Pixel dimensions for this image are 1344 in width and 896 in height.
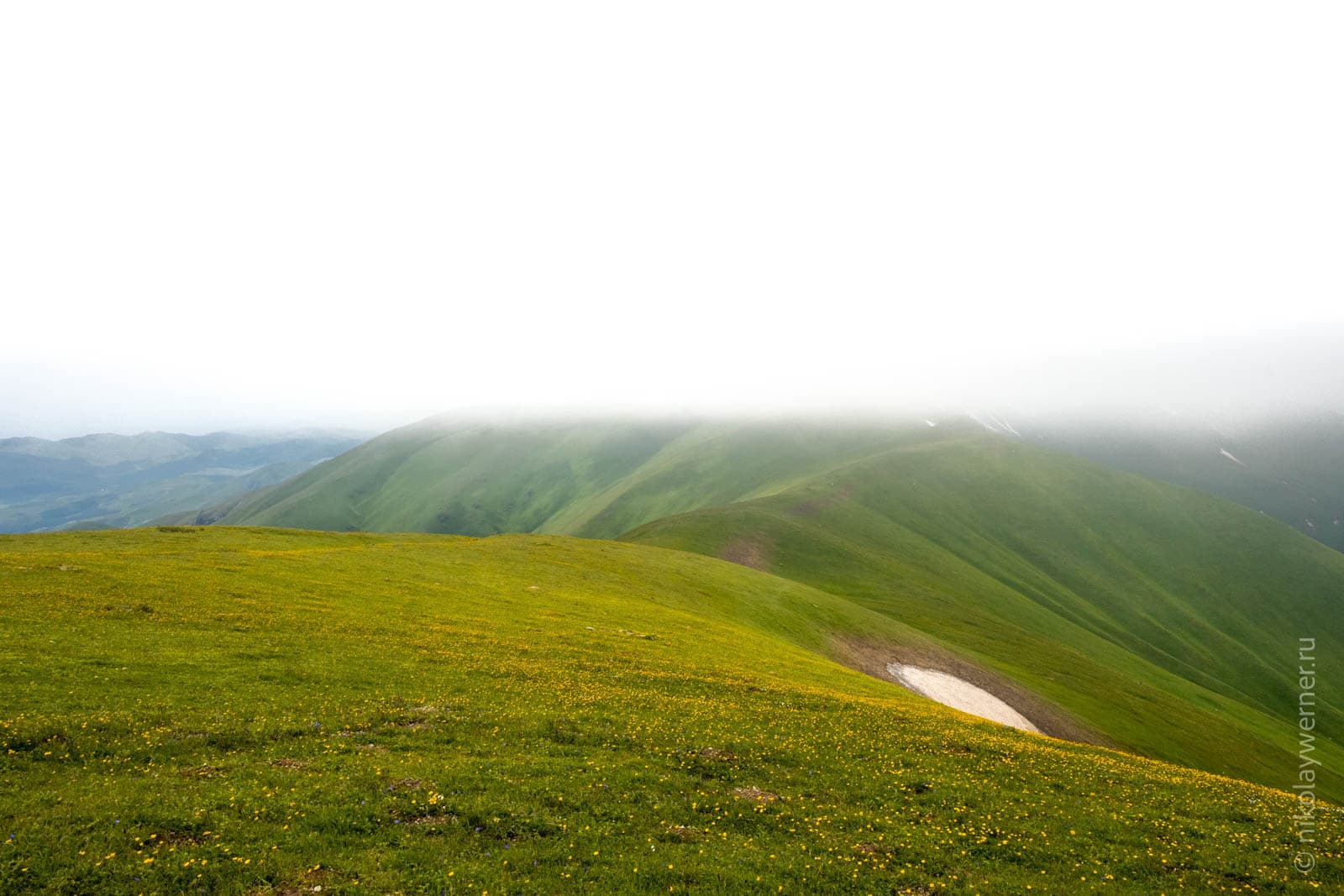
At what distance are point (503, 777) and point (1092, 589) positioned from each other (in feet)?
621

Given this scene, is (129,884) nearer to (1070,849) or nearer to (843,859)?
(843,859)

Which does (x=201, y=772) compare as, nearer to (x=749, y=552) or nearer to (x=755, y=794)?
(x=755, y=794)

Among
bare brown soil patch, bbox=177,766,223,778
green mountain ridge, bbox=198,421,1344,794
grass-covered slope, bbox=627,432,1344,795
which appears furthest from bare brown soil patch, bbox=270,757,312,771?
grass-covered slope, bbox=627,432,1344,795

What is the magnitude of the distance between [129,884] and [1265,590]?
24816 cm

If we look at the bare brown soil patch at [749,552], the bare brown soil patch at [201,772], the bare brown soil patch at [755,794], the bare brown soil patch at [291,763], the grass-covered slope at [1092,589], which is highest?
the bare brown soil patch at [201,772]

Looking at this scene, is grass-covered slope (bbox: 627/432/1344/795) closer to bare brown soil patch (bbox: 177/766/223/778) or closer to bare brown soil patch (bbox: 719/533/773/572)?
bare brown soil patch (bbox: 719/533/773/572)

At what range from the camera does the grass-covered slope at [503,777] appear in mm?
14375

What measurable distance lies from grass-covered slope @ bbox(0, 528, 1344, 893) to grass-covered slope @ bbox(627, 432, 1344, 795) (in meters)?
56.8

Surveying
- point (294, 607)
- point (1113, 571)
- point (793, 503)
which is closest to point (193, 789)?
point (294, 607)

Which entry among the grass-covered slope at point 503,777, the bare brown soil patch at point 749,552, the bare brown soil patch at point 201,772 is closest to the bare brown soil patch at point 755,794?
the grass-covered slope at point 503,777

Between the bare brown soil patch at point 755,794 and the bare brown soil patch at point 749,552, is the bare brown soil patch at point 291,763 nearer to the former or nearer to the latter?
→ the bare brown soil patch at point 755,794

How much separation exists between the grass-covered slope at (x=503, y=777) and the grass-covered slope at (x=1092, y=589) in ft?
186

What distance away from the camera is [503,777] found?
1875 cm

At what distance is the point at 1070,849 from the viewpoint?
1773 centimetres
